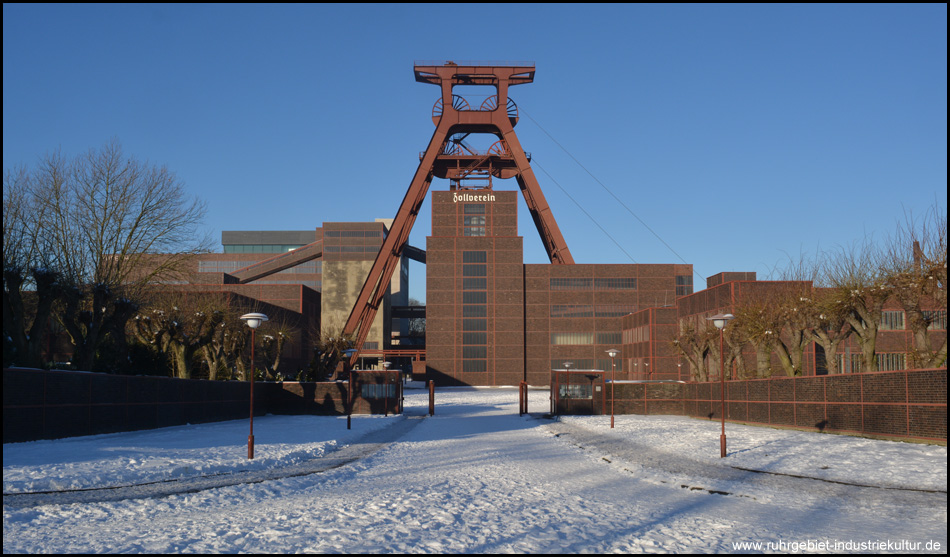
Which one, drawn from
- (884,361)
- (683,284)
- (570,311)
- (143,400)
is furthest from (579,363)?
(143,400)

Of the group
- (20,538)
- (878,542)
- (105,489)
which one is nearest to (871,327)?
(878,542)

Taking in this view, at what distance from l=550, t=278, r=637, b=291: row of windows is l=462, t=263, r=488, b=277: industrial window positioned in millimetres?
9145

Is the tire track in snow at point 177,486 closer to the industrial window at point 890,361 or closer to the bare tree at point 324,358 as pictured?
the bare tree at point 324,358

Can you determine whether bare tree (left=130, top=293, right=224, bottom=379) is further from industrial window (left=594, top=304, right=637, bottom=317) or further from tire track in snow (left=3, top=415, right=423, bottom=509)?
industrial window (left=594, top=304, right=637, bottom=317)

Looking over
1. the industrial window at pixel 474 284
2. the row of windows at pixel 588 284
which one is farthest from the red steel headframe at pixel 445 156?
the industrial window at pixel 474 284

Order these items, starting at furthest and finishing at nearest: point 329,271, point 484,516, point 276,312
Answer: point 329,271 → point 276,312 → point 484,516

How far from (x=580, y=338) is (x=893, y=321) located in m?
42.3

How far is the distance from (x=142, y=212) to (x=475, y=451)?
28.6m

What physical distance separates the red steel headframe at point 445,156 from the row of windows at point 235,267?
37.9 meters

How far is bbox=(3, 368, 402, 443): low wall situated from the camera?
68.5 feet

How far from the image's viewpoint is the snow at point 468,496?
9109 mm

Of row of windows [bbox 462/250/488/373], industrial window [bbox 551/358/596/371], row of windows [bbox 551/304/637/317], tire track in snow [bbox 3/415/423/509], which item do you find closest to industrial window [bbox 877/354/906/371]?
row of windows [bbox 551/304/637/317]

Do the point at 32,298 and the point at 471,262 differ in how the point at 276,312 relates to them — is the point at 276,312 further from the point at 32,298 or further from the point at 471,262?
the point at 32,298

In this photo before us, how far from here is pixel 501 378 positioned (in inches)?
3723
